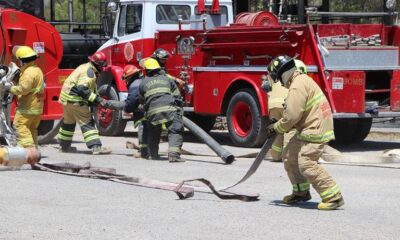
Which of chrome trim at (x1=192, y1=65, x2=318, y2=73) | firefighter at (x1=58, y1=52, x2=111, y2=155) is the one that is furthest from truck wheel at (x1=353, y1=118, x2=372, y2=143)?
firefighter at (x1=58, y1=52, x2=111, y2=155)

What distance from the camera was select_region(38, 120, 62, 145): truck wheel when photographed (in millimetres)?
15961

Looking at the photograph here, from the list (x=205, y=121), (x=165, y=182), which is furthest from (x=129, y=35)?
(x=165, y=182)

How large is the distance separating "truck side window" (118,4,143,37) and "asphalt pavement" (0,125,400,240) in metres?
5.67

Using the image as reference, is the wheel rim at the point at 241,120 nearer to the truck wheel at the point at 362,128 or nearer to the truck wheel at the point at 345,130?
the truck wheel at the point at 345,130

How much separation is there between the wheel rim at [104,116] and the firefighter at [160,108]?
447 centimetres

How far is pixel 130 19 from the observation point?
58.7 feet

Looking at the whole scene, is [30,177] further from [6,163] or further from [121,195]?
[121,195]

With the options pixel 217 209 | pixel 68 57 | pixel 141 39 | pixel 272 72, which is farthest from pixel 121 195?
pixel 68 57

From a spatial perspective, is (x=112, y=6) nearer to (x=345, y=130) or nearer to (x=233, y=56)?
(x=233, y=56)

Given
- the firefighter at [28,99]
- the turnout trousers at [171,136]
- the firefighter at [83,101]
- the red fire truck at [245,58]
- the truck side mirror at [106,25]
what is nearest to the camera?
the firefighter at [28,99]

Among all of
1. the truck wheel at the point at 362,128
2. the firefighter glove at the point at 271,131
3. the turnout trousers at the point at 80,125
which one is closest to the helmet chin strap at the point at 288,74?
the firefighter glove at the point at 271,131

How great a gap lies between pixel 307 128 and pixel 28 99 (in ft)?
18.1

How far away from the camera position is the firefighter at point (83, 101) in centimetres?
1412

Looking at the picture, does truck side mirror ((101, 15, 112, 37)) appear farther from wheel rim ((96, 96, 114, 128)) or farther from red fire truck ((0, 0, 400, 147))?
wheel rim ((96, 96, 114, 128))
